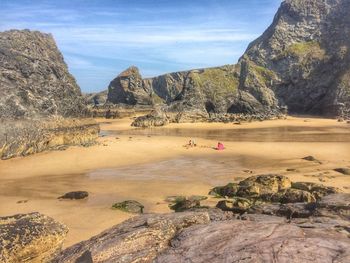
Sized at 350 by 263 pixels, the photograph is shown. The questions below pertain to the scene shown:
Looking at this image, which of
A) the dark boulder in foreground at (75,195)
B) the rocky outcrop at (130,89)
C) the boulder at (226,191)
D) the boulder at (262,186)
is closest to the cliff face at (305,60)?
the rocky outcrop at (130,89)

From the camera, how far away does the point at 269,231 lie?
649 cm

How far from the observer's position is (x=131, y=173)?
891 inches

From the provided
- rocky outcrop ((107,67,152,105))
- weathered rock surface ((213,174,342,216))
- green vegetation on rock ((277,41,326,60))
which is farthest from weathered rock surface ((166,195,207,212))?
green vegetation on rock ((277,41,326,60))

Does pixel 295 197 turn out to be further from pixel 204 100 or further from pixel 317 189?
pixel 204 100

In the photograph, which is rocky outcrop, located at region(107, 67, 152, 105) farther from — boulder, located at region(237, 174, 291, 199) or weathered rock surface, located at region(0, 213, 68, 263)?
weathered rock surface, located at region(0, 213, 68, 263)

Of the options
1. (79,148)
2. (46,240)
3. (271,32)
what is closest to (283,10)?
(271,32)

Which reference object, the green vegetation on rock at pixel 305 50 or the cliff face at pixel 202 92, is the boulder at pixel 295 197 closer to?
the cliff face at pixel 202 92

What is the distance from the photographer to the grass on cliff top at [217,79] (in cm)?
8269

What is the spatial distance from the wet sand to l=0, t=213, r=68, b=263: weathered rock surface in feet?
8.71

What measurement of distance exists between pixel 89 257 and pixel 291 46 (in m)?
107

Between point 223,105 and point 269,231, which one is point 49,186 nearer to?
point 269,231

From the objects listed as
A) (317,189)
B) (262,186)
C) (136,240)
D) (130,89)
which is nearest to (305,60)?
(130,89)

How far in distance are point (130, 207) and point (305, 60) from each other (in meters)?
89.2

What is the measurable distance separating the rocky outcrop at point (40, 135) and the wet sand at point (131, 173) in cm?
113
